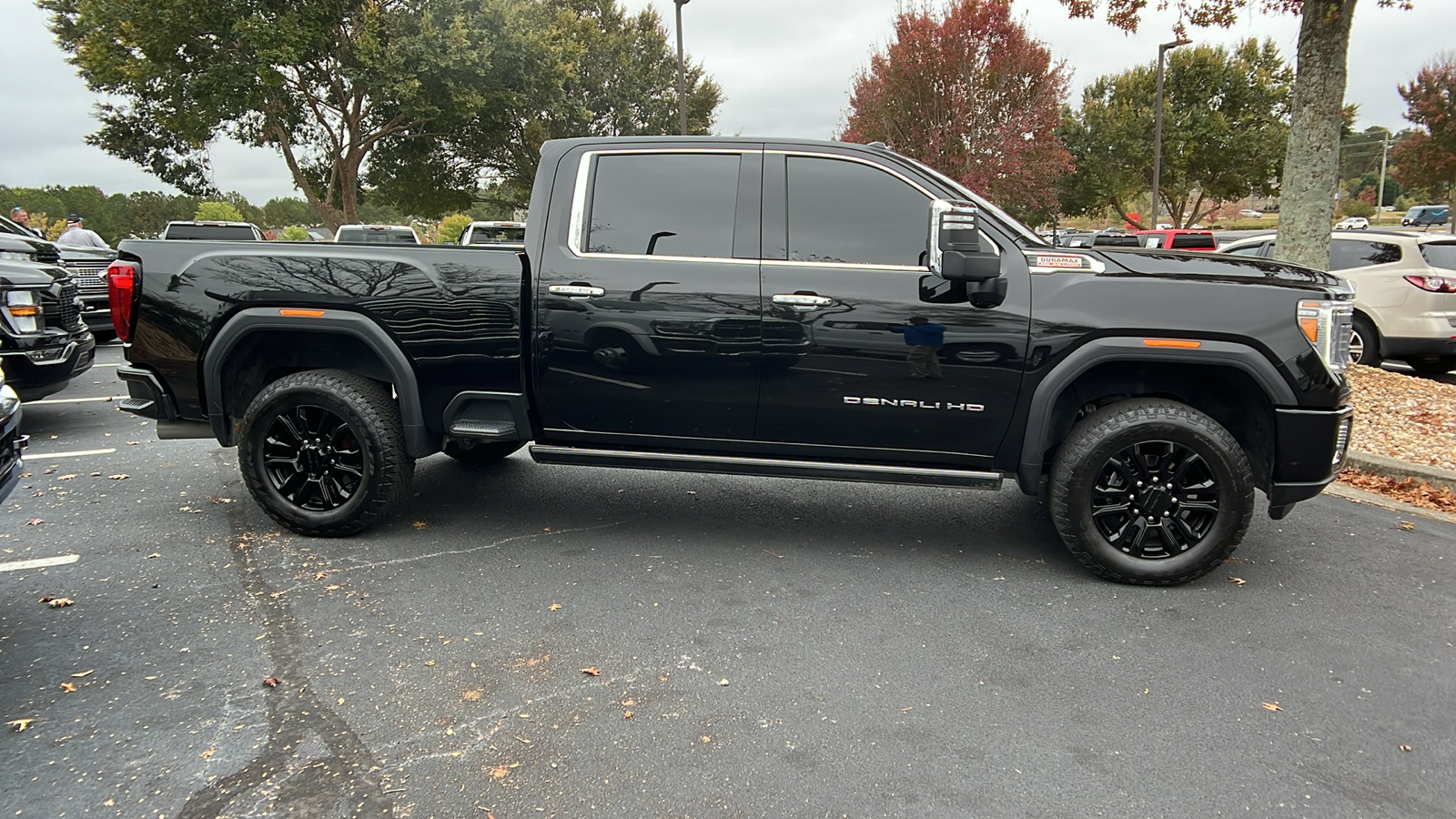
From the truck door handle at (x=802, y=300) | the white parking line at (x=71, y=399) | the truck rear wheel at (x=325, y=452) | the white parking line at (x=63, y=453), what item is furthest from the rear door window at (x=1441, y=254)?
the white parking line at (x=71, y=399)

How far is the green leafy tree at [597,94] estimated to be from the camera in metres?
25.3

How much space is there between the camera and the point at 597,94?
97.2 ft

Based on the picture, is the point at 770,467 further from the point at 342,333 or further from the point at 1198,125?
the point at 1198,125

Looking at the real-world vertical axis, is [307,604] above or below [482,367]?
below

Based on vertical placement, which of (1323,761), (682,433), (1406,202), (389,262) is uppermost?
(1406,202)

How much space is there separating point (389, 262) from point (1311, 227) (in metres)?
8.06

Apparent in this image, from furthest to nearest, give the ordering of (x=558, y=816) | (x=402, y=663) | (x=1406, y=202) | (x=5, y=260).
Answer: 1. (x=1406, y=202)
2. (x=5, y=260)
3. (x=402, y=663)
4. (x=558, y=816)

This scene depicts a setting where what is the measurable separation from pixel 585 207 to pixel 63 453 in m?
4.69

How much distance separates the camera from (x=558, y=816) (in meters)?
2.35

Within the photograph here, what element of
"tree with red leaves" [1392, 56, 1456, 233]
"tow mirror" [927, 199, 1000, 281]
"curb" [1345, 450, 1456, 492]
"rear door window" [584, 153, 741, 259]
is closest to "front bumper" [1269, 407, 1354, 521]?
"tow mirror" [927, 199, 1000, 281]

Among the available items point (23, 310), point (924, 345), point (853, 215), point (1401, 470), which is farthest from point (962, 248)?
point (23, 310)

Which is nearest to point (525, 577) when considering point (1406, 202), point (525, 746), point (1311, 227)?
point (525, 746)

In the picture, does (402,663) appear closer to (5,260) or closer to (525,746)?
(525,746)

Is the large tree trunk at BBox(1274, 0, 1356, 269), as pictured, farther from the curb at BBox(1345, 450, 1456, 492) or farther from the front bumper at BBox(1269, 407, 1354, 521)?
the front bumper at BBox(1269, 407, 1354, 521)
